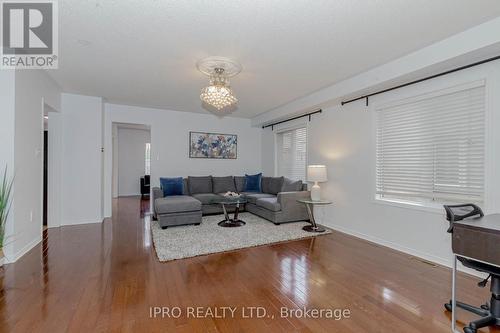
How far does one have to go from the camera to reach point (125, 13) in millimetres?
2088

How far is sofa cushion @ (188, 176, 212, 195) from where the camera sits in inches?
221

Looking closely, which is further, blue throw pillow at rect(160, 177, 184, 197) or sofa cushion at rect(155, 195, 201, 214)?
blue throw pillow at rect(160, 177, 184, 197)

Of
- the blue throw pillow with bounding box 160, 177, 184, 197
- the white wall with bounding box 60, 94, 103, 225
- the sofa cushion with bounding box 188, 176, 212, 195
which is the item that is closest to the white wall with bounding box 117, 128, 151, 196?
the white wall with bounding box 60, 94, 103, 225

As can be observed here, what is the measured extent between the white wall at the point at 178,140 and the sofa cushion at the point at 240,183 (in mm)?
440

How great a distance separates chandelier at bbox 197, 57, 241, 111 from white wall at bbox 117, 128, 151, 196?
22.0 feet

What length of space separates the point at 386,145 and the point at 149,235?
4043mm

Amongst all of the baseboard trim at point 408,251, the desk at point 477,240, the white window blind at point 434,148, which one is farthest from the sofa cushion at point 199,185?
the desk at point 477,240

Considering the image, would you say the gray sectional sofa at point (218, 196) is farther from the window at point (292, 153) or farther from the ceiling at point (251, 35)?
the ceiling at point (251, 35)

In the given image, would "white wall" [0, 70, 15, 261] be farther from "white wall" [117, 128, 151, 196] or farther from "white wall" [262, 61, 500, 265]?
"white wall" [117, 128, 151, 196]

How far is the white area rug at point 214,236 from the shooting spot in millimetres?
3172

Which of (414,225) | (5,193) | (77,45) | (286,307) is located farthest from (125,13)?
(414,225)

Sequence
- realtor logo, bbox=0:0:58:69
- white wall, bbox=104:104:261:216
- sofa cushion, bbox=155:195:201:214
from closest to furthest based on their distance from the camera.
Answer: realtor logo, bbox=0:0:58:69 < sofa cushion, bbox=155:195:201:214 < white wall, bbox=104:104:261:216

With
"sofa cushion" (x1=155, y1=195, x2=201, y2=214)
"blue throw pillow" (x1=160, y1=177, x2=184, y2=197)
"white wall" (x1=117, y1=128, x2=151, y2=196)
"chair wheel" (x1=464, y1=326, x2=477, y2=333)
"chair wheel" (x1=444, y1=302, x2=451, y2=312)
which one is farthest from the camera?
"white wall" (x1=117, y1=128, x2=151, y2=196)

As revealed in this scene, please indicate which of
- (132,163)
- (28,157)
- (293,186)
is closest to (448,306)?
(293,186)
